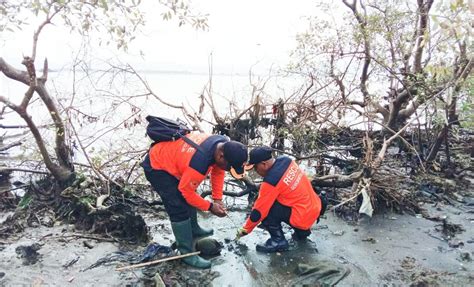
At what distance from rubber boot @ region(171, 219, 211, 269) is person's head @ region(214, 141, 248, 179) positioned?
0.74 meters

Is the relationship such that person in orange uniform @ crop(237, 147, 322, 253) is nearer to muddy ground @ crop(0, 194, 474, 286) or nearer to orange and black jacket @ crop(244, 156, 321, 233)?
orange and black jacket @ crop(244, 156, 321, 233)

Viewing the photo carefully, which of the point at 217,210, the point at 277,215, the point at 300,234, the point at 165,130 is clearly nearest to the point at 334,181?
the point at 300,234

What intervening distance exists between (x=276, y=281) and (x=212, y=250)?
76 centimetres

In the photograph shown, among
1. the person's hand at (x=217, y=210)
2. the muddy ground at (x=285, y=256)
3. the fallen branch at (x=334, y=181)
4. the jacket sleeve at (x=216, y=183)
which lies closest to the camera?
→ the muddy ground at (x=285, y=256)

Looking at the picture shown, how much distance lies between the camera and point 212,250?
4.11 meters

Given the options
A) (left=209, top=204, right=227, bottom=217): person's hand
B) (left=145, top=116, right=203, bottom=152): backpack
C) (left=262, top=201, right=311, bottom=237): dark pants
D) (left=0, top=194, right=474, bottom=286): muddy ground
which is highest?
(left=145, top=116, right=203, bottom=152): backpack

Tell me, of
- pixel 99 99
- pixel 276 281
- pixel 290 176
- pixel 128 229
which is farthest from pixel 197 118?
pixel 276 281

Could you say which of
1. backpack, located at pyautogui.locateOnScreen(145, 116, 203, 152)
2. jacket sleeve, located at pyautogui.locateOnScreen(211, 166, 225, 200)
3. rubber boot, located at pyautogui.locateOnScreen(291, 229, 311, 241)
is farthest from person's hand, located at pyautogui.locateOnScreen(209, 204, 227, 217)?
rubber boot, located at pyautogui.locateOnScreen(291, 229, 311, 241)

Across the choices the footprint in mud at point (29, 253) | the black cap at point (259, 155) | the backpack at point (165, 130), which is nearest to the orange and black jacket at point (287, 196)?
the black cap at point (259, 155)

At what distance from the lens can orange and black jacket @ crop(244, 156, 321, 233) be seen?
392 centimetres

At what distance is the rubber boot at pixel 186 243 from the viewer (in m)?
3.86

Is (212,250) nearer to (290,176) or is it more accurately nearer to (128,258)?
(128,258)

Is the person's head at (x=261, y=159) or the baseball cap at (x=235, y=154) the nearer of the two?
the baseball cap at (x=235, y=154)

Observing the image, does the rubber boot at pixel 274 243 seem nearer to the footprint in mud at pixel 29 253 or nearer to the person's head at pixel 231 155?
the person's head at pixel 231 155
